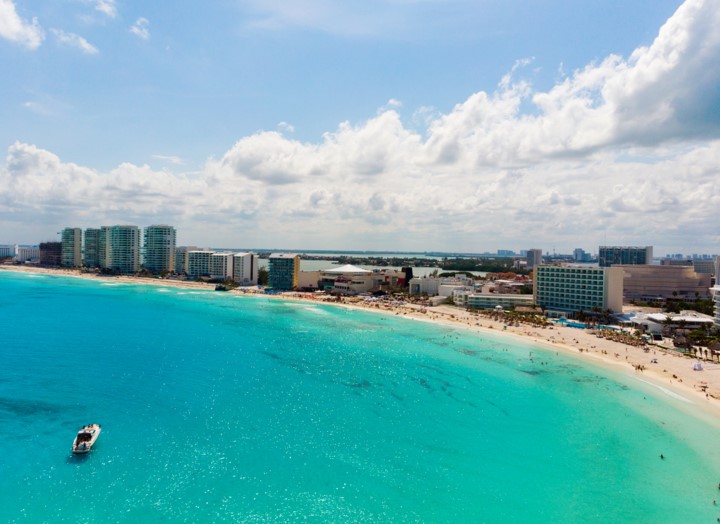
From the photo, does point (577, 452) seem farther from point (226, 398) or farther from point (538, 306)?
point (538, 306)

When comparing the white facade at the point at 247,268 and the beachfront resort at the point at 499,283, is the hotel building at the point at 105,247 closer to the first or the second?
the beachfront resort at the point at 499,283

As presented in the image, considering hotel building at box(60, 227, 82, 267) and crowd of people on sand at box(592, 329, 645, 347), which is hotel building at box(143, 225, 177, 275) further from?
crowd of people on sand at box(592, 329, 645, 347)

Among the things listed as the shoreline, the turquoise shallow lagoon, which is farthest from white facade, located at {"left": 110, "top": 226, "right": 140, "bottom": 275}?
the turquoise shallow lagoon

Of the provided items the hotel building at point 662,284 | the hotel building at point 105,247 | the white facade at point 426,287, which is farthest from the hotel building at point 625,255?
the hotel building at point 105,247

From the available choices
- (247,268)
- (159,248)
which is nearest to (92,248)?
(159,248)

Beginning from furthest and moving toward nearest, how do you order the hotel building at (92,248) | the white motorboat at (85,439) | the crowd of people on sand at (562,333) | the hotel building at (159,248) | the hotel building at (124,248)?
the hotel building at (92,248) < the hotel building at (124,248) < the hotel building at (159,248) < the crowd of people on sand at (562,333) < the white motorboat at (85,439)

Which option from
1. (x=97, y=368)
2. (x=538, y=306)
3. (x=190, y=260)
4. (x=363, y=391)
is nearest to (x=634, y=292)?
(x=538, y=306)
